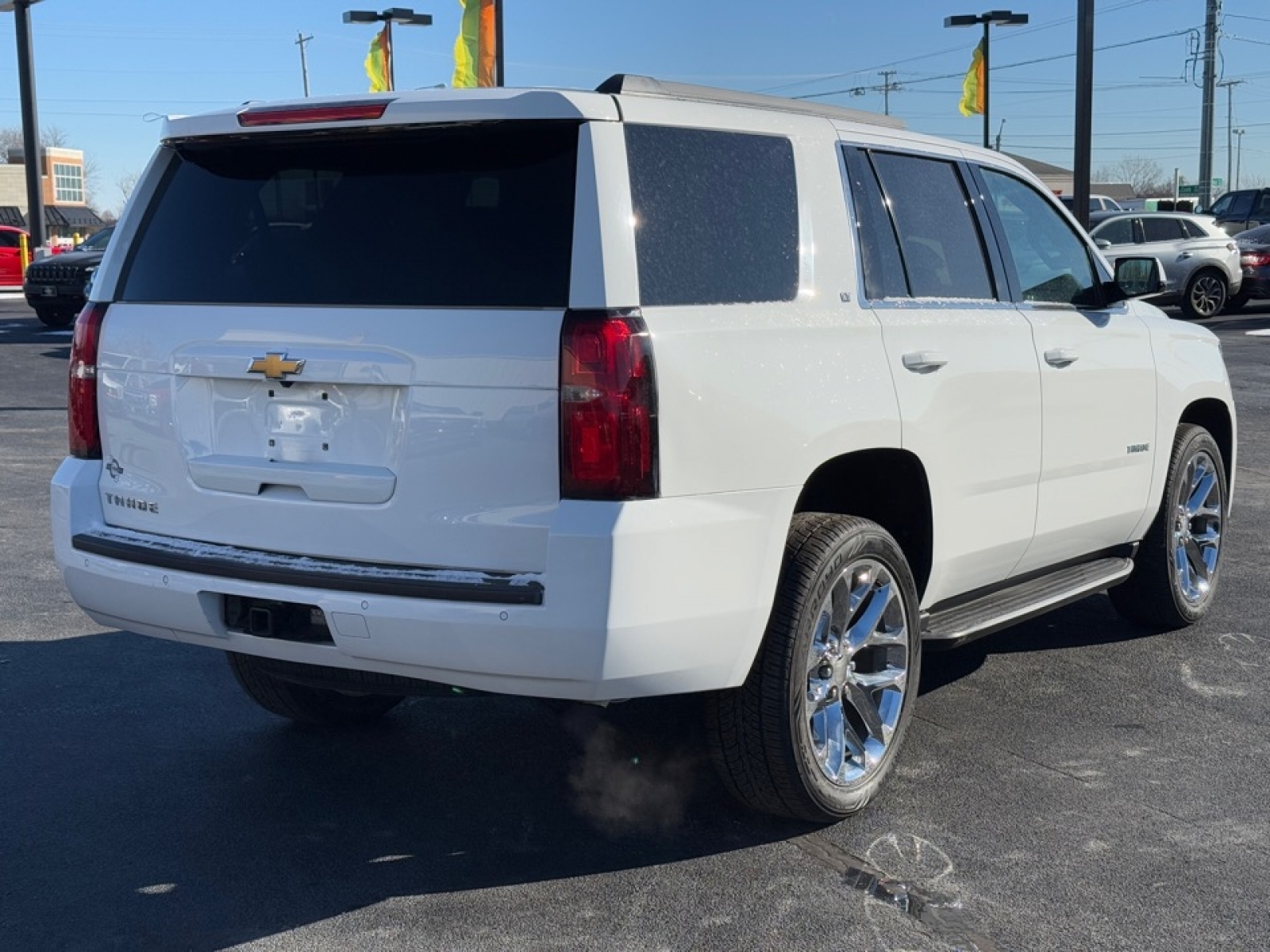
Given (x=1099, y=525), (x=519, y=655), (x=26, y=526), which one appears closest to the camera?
(x=519, y=655)

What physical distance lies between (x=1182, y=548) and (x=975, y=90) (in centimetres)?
2592

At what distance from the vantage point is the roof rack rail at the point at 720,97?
3.85 meters

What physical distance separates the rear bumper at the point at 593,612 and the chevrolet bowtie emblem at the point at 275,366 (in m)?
0.52

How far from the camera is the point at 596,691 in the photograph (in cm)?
359

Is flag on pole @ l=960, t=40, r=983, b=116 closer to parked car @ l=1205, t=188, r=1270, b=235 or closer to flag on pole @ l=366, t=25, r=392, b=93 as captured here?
parked car @ l=1205, t=188, r=1270, b=235

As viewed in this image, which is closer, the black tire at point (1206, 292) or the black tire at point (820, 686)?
the black tire at point (820, 686)

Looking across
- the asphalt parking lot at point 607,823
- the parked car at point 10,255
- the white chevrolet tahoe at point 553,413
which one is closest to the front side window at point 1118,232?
the asphalt parking lot at point 607,823

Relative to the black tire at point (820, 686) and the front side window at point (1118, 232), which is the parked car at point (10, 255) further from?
the black tire at point (820, 686)

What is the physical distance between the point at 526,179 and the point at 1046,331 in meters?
2.30

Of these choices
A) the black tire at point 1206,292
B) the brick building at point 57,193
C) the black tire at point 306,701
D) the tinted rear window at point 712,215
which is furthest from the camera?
the brick building at point 57,193

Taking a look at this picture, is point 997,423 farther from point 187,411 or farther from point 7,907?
point 7,907

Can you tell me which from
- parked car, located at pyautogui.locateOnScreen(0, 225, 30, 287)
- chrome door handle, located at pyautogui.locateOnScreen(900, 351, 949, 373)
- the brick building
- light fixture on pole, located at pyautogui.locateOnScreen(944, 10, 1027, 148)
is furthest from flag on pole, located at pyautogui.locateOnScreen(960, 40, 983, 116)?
the brick building

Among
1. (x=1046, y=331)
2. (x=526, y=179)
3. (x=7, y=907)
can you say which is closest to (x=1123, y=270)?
(x=1046, y=331)

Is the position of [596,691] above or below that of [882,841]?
above
